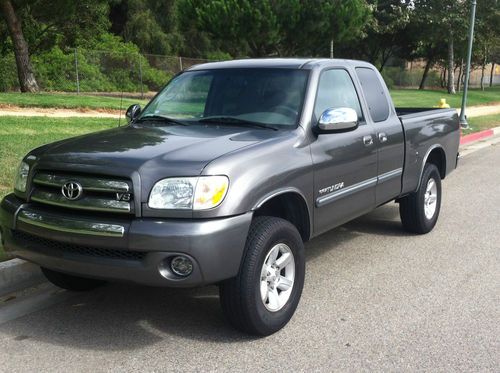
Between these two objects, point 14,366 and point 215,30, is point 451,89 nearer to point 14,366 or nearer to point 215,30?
point 215,30

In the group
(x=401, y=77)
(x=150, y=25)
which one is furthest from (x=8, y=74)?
(x=401, y=77)

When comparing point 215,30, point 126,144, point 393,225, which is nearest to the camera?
point 126,144

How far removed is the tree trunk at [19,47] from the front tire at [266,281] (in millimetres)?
19800

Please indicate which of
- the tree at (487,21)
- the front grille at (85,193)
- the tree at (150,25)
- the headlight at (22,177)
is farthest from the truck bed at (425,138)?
the tree at (487,21)

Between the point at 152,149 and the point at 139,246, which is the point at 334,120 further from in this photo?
the point at 139,246

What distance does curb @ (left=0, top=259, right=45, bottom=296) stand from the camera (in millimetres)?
4711

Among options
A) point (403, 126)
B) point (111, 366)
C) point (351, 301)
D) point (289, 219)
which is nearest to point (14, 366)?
point (111, 366)

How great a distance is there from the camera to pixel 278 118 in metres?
4.57

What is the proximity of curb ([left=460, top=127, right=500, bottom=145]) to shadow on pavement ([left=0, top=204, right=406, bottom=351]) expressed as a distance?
42.4 ft

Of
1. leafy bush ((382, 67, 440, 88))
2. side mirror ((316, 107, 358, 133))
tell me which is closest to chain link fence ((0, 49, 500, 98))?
side mirror ((316, 107, 358, 133))

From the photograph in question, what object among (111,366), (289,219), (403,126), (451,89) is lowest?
(451,89)

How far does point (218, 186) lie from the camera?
3598 millimetres

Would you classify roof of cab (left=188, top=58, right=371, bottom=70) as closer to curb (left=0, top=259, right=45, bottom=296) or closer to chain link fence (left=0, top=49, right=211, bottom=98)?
curb (left=0, top=259, right=45, bottom=296)

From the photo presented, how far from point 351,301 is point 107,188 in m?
2.10
